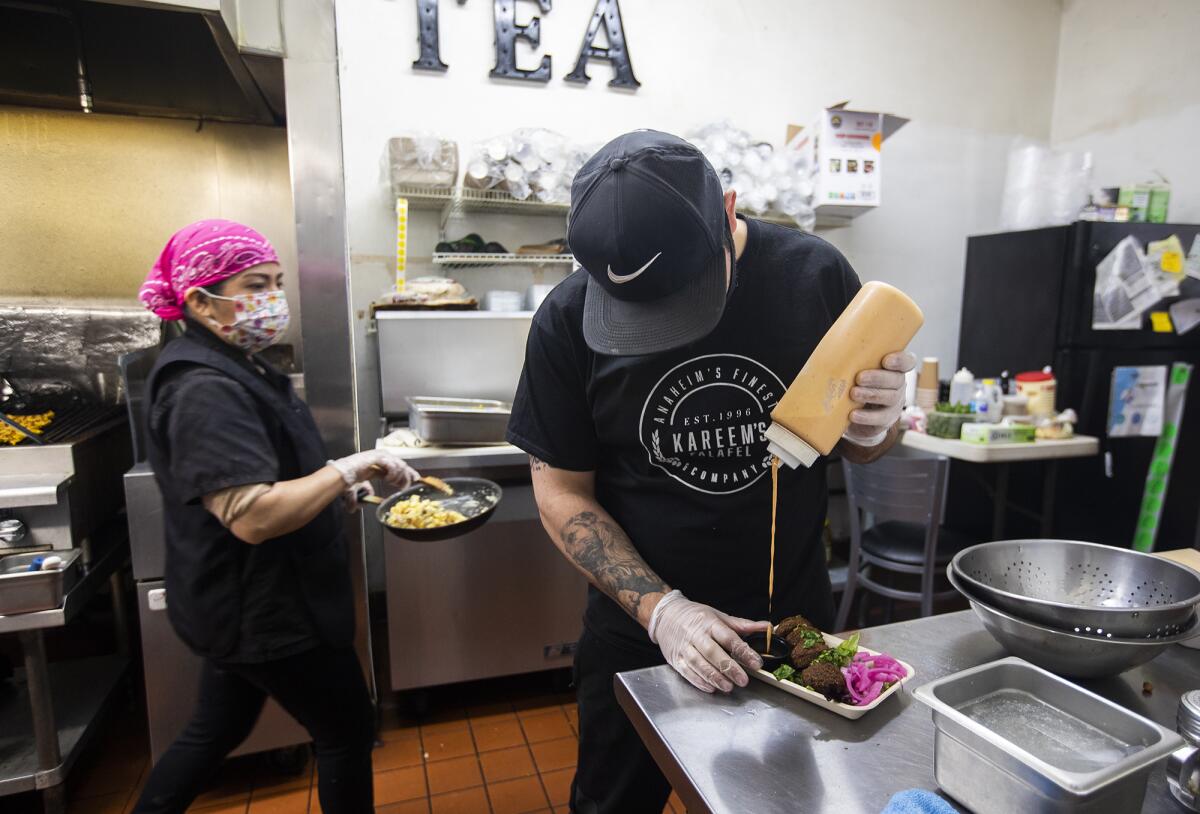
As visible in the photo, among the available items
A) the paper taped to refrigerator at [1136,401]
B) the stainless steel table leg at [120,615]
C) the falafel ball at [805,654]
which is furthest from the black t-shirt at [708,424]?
the paper taped to refrigerator at [1136,401]

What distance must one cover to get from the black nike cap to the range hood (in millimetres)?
1700

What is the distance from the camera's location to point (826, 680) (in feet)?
3.07

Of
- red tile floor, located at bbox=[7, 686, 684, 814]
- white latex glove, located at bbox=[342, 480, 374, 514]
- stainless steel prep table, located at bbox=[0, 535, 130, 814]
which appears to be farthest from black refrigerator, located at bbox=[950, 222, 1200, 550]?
stainless steel prep table, located at bbox=[0, 535, 130, 814]

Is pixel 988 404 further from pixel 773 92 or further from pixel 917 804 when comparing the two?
pixel 917 804

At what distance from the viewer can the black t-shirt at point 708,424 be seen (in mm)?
1248

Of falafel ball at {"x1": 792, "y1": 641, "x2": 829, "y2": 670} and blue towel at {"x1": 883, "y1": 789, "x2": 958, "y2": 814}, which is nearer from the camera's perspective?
blue towel at {"x1": 883, "y1": 789, "x2": 958, "y2": 814}

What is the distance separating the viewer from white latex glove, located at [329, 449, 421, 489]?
163cm

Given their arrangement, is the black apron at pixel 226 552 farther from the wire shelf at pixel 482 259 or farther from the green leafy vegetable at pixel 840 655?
the wire shelf at pixel 482 259

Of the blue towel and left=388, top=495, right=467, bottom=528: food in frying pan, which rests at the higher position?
the blue towel

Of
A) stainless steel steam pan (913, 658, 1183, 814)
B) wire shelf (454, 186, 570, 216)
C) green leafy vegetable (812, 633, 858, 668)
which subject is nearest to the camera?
stainless steel steam pan (913, 658, 1183, 814)

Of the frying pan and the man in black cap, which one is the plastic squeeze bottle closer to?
the man in black cap

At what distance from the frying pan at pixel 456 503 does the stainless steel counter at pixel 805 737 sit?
3.25ft

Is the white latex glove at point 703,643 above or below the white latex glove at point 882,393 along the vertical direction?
below

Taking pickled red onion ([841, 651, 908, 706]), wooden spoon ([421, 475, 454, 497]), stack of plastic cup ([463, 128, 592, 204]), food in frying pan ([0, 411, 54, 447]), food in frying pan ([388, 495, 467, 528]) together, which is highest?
stack of plastic cup ([463, 128, 592, 204])
